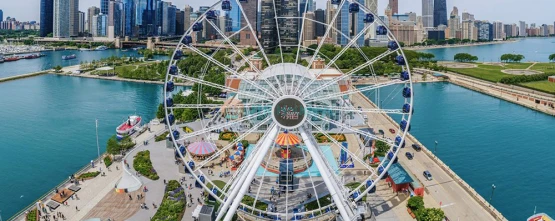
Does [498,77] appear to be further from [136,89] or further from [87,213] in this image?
[87,213]

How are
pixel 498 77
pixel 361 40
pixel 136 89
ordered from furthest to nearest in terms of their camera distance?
pixel 361 40, pixel 498 77, pixel 136 89

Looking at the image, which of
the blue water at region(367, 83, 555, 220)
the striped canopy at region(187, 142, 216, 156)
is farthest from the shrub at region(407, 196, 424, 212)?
the striped canopy at region(187, 142, 216, 156)

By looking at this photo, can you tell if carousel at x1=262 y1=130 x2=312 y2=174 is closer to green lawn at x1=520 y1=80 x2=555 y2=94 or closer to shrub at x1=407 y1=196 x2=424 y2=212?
shrub at x1=407 y1=196 x2=424 y2=212

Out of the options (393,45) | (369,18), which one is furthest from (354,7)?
(393,45)

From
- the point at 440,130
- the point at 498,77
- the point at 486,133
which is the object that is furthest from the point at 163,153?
the point at 498,77

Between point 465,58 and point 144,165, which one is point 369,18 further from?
point 465,58

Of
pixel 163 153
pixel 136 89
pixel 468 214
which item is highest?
pixel 136 89
